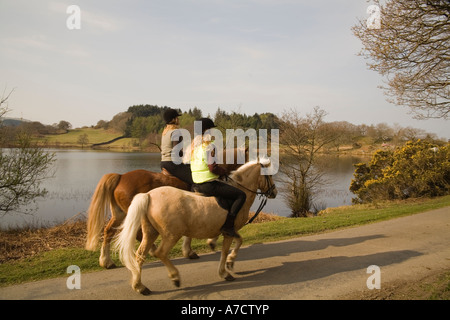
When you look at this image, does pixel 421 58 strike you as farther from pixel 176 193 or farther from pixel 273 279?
pixel 176 193

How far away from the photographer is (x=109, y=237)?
19.9 ft

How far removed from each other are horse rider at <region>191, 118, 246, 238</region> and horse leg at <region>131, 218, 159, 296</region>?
1146 mm

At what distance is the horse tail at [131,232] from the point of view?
4.50 m

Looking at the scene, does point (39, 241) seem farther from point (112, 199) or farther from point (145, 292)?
point (145, 292)

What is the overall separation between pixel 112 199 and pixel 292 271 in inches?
158

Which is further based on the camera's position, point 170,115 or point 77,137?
point 77,137

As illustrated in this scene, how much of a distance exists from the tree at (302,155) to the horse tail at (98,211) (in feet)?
44.9

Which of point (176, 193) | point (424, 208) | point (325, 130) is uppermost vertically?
point (325, 130)

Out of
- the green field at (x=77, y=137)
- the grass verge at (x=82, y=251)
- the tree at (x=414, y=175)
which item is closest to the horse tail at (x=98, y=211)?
the grass verge at (x=82, y=251)

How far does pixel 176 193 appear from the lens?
16.1ft

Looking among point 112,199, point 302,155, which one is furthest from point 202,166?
point 302,155

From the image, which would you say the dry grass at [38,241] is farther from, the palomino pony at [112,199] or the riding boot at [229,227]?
the riding boot at [229,227]

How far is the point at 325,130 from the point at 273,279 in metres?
14.7
